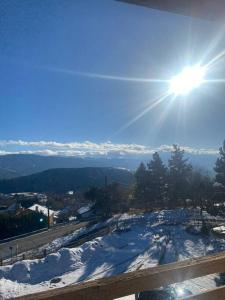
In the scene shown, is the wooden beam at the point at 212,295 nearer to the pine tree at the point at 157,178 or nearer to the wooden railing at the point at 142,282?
the wooden railing at the point at 142,282

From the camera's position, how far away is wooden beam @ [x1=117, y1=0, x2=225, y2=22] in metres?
1.45

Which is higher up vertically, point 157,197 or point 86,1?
point 86,1

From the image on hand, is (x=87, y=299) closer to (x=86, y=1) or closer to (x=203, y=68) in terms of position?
(x=86, y=1)

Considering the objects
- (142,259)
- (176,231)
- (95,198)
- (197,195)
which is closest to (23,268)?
(142,259)

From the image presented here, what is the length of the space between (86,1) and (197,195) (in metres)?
33.3

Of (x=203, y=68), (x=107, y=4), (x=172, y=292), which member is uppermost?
(x=107, y=4)

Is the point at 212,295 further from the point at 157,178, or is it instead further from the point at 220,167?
the point at 157,178

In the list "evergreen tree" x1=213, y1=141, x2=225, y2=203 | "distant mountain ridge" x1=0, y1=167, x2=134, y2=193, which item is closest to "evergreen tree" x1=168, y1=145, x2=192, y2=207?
"evergreen tree" x1=213, y1=141, x2=225, y2=203

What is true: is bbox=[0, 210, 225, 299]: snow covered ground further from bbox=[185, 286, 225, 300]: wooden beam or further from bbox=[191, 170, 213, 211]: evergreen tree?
bbox=[185, 286, 225, 300]: wooden beam

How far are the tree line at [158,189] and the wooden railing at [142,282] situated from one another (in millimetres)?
34249

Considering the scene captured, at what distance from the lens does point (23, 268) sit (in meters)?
17.9

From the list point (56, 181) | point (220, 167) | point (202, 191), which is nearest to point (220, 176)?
point (220, 167)

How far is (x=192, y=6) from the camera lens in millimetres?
1506

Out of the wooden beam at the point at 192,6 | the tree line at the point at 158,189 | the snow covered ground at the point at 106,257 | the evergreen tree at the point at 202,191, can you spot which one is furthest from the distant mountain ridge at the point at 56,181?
the wooden beam at the point at 192,6
